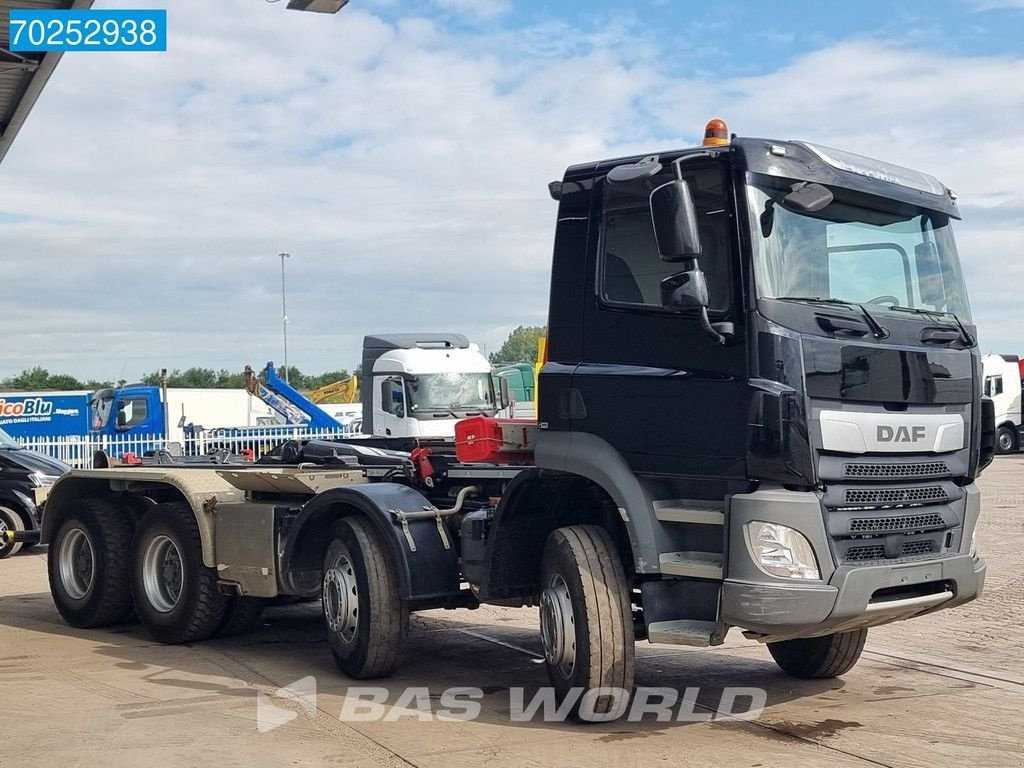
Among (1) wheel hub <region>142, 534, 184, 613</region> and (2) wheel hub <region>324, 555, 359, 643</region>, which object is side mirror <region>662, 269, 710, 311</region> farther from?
(1) wheel hub <region>142, 534, 184, 613</region>

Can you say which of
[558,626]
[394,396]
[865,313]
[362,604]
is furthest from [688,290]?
[394,396]

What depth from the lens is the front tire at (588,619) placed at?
20.8ft

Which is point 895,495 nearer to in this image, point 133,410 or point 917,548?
point 917,548

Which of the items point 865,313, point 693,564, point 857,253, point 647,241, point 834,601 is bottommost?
point 834,601

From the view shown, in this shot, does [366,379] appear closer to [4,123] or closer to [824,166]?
[4,123]

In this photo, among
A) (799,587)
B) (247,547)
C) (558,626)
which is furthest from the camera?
(247,547)

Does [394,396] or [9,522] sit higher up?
[394,396]

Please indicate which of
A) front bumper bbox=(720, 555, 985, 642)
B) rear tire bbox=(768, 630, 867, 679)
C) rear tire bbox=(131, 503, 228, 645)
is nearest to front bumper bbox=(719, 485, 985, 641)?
front bumper bbox=(720, 555, 985, 642)

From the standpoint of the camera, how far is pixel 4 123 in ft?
55.9

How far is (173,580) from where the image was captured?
9.43 m

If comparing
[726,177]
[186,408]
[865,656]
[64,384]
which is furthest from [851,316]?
[64,384]

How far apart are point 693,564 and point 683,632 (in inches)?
13.7

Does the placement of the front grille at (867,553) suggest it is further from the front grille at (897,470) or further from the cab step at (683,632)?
the cab step at (683,632)

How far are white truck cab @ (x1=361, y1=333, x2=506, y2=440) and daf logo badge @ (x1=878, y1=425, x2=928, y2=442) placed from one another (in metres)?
19.0
